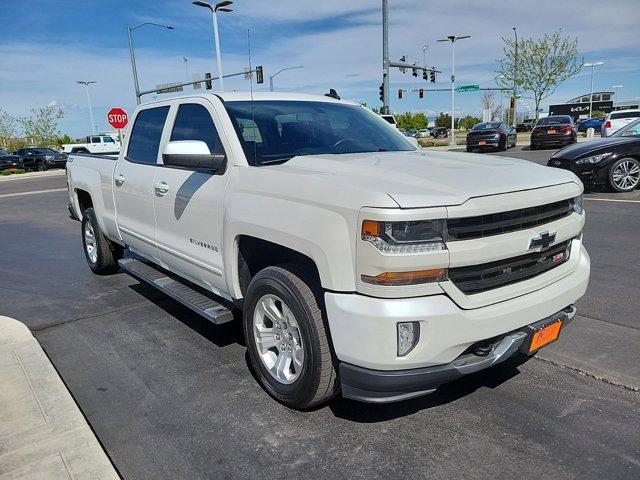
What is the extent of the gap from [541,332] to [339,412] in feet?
4.15

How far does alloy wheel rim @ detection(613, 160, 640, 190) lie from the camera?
10356mm

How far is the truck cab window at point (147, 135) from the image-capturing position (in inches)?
183

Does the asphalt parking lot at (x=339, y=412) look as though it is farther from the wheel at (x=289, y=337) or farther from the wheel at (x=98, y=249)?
the wheel at (x=98, y=249)

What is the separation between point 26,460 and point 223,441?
1.03 metres

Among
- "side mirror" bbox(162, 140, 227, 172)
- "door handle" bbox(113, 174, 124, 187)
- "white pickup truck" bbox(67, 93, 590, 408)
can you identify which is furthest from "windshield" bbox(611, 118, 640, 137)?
"side mirror" bbox(162, 140, 227, 172)

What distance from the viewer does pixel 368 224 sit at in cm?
242

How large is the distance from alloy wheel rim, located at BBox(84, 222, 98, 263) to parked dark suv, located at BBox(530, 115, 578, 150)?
73.4 feet

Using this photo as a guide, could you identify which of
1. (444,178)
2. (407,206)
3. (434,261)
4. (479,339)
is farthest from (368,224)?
(479,339)

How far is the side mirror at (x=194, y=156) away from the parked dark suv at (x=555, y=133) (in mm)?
23513

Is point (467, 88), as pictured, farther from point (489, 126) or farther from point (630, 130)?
point (630, 130)

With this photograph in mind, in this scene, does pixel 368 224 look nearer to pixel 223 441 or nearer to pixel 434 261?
pixel 434 261

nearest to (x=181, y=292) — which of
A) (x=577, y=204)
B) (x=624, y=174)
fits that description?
(x=577, y=204)

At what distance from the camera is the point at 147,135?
16.1 feet

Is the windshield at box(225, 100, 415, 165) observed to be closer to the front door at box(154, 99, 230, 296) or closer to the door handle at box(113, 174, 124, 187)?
the front door at box(154, 99, 230, 296)
